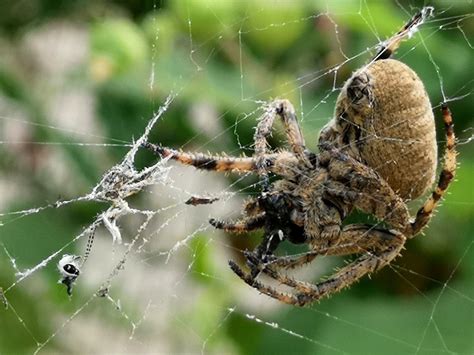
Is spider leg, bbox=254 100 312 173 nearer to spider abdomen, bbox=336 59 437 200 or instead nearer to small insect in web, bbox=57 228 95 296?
spider abdomen, bbox=336 59 437 200

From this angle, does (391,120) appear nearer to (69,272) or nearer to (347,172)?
(347,172)

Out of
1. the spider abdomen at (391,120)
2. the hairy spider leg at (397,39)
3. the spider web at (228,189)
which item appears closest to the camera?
the spider abdomen at (391,120)

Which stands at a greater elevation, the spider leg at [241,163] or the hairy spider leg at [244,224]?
the spider leg at [241,163]

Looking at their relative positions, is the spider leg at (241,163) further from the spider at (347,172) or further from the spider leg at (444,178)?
the spider leg at (444,178)

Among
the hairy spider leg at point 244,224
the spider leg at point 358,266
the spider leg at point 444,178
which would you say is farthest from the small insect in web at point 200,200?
the spider leg at point 444,178

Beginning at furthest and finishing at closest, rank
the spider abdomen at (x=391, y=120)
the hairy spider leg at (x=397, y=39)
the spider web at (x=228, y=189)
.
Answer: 1. the spider web at (x=228, y=189)
2. the hairy spider leg at (x=397, y=39)
3. the spider abdomen at (x=391, y=120)

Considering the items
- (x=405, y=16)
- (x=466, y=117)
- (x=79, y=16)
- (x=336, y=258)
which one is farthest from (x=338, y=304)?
(x=79, y=16)

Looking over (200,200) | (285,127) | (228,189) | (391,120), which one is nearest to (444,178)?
(391,120)
